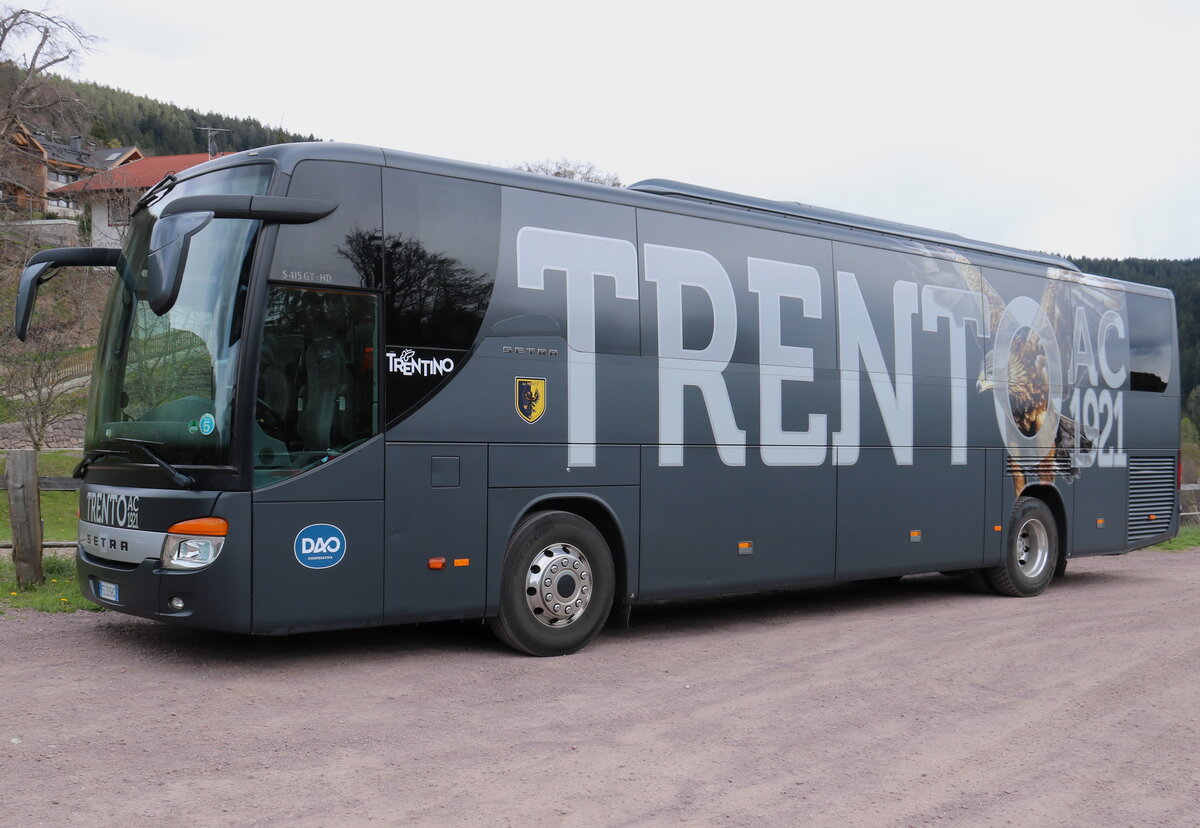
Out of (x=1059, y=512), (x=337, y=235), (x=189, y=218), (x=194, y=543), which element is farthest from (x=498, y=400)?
(x=1059, y=512)

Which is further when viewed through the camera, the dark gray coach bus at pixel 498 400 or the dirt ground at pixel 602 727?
the dark gray coach bus at pixel 498 400

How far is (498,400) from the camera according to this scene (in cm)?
828

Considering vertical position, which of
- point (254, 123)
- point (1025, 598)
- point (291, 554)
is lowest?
point (1025, 598)

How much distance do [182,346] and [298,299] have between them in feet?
2.73

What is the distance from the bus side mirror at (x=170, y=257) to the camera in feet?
22.6

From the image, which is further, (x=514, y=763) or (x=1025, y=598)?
(x=1025, y=598)

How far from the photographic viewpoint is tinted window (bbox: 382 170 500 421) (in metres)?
7.82

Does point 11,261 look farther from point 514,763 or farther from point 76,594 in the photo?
point 514,763

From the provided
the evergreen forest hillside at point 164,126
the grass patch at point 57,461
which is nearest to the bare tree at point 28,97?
the grass patch at point 57,461

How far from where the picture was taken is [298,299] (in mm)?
7473

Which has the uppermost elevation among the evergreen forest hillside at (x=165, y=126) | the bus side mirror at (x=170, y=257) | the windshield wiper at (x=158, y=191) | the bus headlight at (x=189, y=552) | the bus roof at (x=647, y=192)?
the evergreen forest hillside at (x=165, y=126)

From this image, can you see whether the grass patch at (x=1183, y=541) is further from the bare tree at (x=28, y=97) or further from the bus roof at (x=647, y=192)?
the bare tree at (x=28, y=97)

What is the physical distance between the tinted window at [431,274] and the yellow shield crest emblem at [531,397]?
0.52 metres

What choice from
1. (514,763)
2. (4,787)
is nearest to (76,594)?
(4,787)
